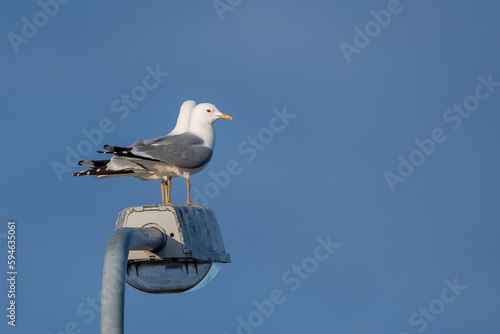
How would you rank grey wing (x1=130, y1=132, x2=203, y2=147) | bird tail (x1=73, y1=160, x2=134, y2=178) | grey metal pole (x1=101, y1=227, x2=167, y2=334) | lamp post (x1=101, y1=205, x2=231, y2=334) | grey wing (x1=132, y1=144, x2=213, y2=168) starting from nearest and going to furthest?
grey metal pole (x1=101, y1=227, x2=167, y2=334) < lamp post (x1=101, y1=205, x2=231, y2=334) < bird tail (x1=73, y1=160, x2=134, y2=178) < grey wing (x1=132, y1=144, x2=213, y2=168) < grey wing (x1=130, y1=132, x2=203, y2=147)

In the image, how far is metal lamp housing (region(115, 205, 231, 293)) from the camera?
5270mm

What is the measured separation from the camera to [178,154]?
8.66 meters

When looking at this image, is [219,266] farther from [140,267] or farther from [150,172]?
[150,172]

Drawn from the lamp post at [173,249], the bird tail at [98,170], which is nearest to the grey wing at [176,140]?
the bird tail at [98,170]

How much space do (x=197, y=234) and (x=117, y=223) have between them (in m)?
0.60

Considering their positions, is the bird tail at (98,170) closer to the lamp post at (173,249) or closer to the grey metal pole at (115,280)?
the lamp post at (173,249)

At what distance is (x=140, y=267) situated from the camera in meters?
5.42

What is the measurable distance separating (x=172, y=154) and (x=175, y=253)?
352 centimetres

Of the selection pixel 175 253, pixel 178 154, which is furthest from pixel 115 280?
pixel 178 154

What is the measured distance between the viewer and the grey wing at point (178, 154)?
27.5 feet

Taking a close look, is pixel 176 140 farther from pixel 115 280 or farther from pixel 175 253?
pixel 115 280

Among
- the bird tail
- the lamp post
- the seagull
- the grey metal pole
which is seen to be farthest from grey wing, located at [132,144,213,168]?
the grey metal pole

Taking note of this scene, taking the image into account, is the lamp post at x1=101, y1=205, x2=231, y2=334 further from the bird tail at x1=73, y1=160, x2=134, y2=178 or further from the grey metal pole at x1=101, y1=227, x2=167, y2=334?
the bird tail at x1=73, y1=160, x2=134, y2=178

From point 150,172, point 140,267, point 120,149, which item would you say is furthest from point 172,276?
point 150,172
